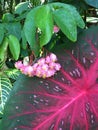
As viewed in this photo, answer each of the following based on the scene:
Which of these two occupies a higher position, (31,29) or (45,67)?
(31,29)

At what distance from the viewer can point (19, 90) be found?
1252 millimetres

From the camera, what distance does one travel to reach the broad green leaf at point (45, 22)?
3.59 feet

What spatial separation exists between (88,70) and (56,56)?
0.14 meters

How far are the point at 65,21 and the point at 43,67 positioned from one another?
0.19 m

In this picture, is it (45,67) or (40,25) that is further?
(45,67)

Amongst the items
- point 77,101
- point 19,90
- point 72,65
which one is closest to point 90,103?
point 77,101

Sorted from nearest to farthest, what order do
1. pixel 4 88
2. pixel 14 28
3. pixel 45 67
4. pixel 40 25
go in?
pixel 40 25 → pixel 45 67 → pixel 14 28 → pixel 4 88

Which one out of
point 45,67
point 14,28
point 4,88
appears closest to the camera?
point 45,67

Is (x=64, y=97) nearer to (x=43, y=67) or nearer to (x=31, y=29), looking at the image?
(x=43, y=67)

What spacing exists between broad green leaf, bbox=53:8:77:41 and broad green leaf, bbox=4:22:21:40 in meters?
0.26

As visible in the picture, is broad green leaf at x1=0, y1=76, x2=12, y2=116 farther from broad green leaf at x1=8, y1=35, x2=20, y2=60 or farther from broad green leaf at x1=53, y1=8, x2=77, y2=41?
broad green leaf at x1=53, y1=8, x2=77, y2=41

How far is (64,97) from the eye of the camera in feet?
3.93

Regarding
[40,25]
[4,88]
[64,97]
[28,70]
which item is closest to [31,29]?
[40,25]

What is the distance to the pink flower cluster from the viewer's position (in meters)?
1.21
